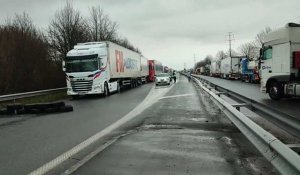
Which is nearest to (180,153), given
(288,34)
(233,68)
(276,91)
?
(276,91)

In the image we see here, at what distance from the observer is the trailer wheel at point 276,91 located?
19.8m

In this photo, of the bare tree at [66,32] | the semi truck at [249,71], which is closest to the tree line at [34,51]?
the bare tree at [66,32]

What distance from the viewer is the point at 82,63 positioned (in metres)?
29.6

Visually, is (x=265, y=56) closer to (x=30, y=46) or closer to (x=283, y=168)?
(x=283, y=168)

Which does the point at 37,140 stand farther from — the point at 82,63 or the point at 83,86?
the point at 82,63

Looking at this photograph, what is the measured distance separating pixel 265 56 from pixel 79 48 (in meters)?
14.4

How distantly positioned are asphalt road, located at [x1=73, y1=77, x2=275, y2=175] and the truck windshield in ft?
61.7

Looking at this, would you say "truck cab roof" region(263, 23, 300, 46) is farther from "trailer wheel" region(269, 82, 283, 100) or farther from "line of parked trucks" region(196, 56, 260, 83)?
"line of parked trucks" region(196, 56, 260, 83)

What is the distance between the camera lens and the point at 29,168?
664 centimetres

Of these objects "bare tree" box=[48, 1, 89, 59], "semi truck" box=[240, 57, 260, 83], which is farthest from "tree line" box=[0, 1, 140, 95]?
"semi truck" box=[240, 57, 260, 83]

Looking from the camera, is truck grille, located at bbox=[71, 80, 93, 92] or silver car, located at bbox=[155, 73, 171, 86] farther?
silver car, located at bbox=[155, 73, 171, 86]

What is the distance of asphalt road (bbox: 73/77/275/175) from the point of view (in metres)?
6.25

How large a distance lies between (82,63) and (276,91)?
14.5m

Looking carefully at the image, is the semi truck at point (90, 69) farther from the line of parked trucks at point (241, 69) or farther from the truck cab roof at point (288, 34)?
the line of parked trucks at point (241, 69)
